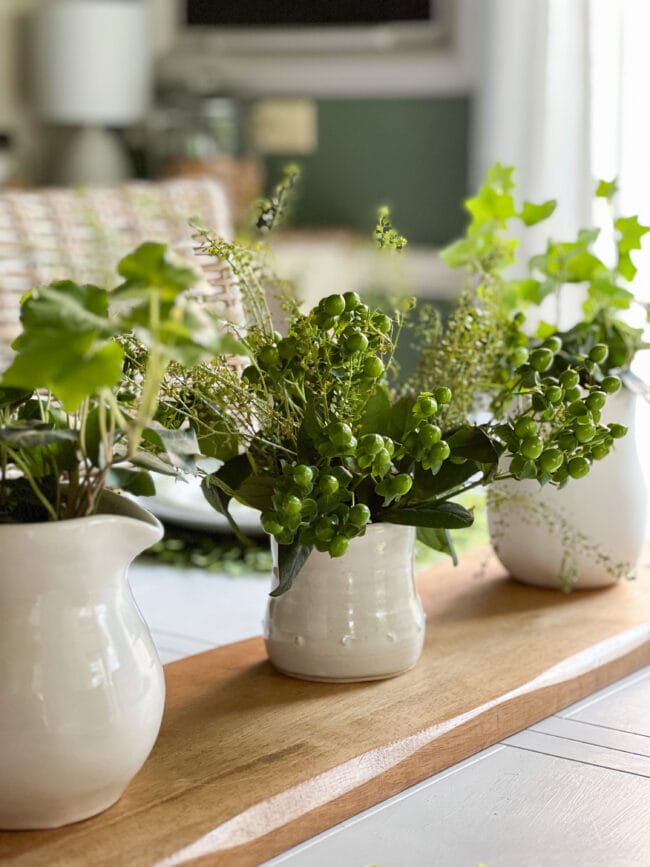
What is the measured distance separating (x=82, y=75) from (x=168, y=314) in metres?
3.41

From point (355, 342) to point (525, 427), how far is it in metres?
0.13

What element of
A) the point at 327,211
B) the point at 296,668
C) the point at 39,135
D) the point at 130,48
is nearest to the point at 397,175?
the point at 327,211

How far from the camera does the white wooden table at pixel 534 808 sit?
2.20 feet

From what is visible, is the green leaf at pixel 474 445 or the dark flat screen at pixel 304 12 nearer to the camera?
the green leaf at pixel 474 445

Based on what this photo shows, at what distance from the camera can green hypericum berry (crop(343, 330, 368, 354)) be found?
773 millimetres

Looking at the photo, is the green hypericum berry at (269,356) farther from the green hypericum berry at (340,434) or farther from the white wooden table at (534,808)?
the white wooden table at (534,808)

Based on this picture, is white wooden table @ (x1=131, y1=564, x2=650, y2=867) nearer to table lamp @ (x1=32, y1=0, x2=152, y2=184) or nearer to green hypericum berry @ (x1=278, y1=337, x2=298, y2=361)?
green hypericum berry @ (x1=278, y1=337, x2=298, y2=361)

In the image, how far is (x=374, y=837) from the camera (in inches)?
27.6

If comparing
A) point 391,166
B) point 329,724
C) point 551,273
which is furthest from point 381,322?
point 391,166

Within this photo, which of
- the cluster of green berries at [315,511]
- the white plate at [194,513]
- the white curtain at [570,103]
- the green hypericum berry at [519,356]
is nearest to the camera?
the cluster of green berries at [315,511]

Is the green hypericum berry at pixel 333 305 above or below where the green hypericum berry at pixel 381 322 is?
above

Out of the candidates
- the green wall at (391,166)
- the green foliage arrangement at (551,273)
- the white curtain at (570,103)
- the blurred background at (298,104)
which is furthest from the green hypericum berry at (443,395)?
the green wall at (391,166)

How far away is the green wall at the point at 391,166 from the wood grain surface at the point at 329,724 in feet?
8.26

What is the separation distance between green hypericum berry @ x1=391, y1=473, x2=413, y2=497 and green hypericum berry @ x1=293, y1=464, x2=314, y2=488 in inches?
2.5
